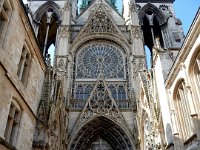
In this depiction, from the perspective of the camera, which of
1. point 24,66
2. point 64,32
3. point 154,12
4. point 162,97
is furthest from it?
point 154,12

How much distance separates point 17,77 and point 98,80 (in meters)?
10.7

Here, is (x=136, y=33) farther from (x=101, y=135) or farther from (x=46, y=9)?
(x=46, y=9)

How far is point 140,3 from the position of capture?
25.6m

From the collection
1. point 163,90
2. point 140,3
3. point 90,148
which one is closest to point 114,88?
point 90,148

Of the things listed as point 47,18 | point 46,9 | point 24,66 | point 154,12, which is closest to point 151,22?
point 154,12

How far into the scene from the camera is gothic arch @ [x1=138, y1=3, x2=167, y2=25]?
78.0 feet

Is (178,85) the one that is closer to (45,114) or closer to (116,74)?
(45,114)

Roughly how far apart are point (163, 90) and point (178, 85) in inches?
53.7

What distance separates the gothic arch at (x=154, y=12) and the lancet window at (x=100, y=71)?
610 cm

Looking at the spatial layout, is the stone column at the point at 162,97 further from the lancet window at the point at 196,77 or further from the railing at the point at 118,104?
the railing at the point at 118,104

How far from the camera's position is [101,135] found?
17281 millimetres

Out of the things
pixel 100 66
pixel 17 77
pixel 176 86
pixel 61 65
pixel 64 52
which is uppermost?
pixel 64 52

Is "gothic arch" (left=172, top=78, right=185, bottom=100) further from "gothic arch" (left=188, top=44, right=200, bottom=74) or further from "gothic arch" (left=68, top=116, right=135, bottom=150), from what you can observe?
"gothic arch" (left=68, top=116, right=135, bottom=150)

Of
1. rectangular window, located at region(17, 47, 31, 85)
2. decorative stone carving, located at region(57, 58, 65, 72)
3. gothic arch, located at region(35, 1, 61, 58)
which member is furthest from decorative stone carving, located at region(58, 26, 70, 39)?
rectangular window, located at region(17, 47, 31, 85)
